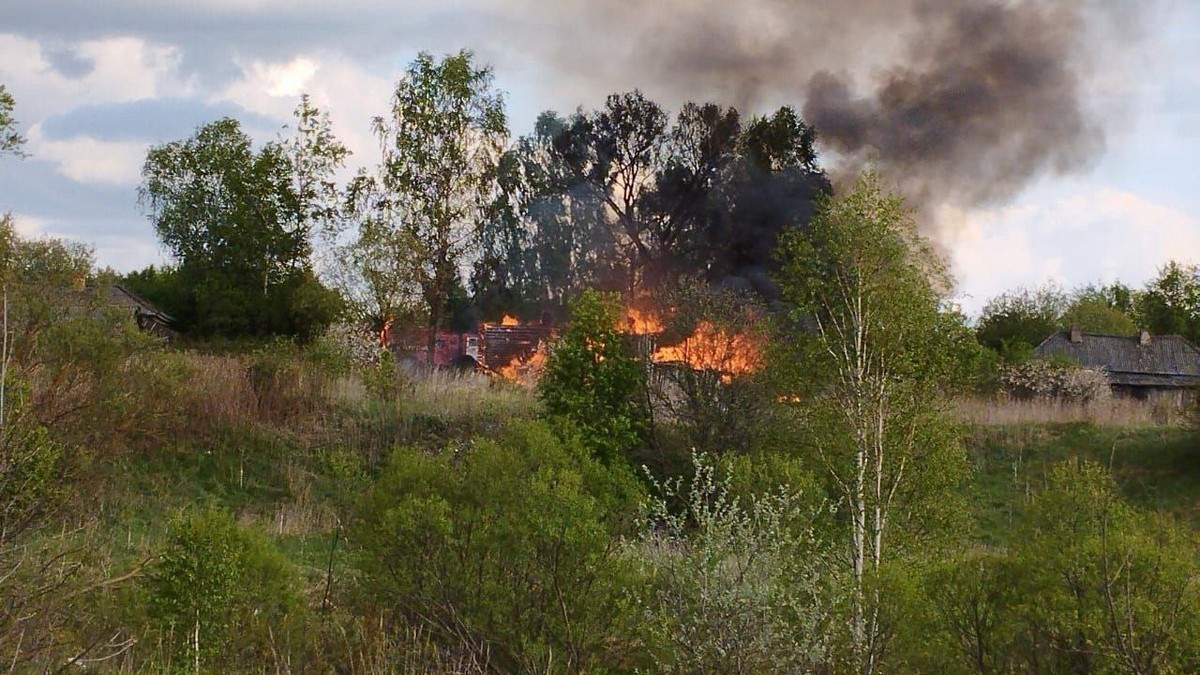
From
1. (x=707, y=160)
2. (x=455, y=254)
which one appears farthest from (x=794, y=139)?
(x=455, y=254)

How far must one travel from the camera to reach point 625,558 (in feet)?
35.4

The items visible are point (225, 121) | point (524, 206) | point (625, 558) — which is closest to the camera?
point (625, 558)

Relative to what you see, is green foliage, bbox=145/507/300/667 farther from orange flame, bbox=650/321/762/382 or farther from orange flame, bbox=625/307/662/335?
orange flame, bbox=625/307/662/335

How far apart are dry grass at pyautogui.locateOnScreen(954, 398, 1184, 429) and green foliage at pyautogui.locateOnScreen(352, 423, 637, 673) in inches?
773

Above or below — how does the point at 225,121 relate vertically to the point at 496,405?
above

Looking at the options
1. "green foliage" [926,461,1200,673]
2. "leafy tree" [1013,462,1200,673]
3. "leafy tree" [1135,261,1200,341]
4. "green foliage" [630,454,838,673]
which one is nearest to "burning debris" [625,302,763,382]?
"leafy tree" [1013,462,1200,673]

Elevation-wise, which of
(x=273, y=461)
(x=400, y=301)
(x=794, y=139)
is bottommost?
(x=273, y=461)

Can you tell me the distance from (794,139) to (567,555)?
40.4 m

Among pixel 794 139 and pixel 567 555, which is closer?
pixel 567 555

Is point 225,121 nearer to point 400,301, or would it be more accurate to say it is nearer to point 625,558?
point 400,301

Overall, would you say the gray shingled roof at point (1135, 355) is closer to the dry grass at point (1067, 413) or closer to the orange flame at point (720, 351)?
the dry grass at point (1067, 413)

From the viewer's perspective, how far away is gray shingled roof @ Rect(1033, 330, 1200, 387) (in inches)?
1893

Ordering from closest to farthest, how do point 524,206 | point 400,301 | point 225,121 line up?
point 400,301 < point 524,206 < point 225,121

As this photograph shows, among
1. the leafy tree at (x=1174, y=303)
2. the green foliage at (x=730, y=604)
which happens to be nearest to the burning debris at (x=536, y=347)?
the green foliage at (x=730, y=604)
